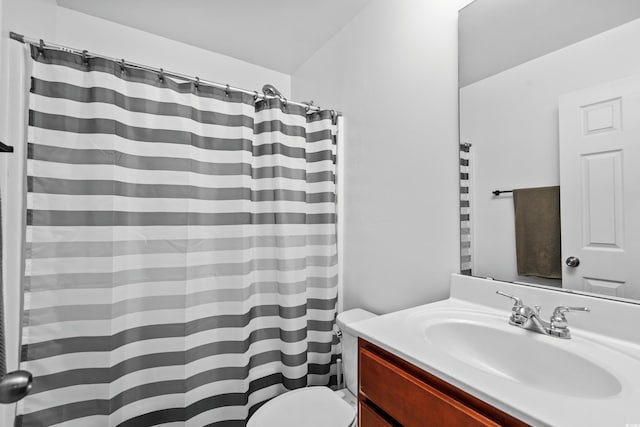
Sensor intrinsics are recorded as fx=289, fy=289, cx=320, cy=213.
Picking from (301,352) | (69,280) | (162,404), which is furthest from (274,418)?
(69,280)

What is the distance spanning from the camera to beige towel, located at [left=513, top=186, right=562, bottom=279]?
952 mm

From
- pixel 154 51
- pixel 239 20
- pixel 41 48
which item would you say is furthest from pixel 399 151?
pixel 154 51

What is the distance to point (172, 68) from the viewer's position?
2004 mm

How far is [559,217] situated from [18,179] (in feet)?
6.22

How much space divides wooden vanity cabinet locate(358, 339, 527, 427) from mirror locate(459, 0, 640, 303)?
585 mm

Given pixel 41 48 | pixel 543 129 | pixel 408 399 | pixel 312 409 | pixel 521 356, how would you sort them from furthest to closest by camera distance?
pixel 312 409, pixel 41 48, pixel 543 129, pixel 521 356, pixel 408 399

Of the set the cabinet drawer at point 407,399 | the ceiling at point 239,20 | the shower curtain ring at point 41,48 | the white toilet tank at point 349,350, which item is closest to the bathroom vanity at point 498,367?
the cabinet drawer at point 407,399

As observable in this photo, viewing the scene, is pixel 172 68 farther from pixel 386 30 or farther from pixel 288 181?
pixel 386 30

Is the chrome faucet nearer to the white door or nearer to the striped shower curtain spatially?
the white door

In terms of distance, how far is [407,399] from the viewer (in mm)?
737

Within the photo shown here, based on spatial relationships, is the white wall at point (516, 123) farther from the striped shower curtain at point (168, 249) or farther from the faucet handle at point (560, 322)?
the striped shower curtain at point (168, 249)

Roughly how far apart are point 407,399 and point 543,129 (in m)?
0.96

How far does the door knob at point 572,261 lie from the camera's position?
0.91 m

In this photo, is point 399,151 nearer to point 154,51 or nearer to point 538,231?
point 538,231
